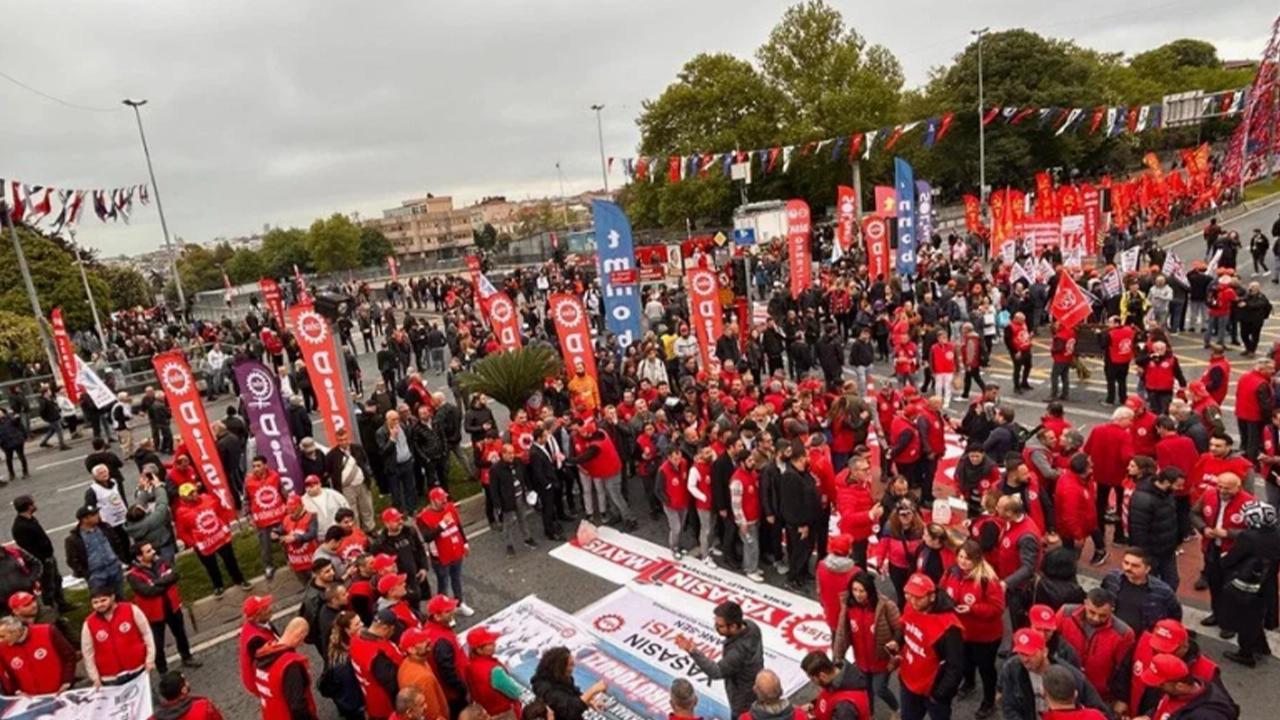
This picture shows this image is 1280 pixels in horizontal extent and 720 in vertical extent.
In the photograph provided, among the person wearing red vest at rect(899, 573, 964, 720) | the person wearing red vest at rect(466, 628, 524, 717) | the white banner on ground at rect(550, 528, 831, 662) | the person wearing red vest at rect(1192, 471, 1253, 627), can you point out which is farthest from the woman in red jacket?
the person wearing red vest at rect(466, 628, 524, 717)

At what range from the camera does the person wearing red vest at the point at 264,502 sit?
9844mm

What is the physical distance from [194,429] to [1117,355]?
15.2 meters

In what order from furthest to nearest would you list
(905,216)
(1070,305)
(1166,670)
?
(905,216) < (1070,305) < (1166,670)

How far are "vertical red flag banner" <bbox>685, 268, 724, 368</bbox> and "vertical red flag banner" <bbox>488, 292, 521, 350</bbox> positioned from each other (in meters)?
3.80

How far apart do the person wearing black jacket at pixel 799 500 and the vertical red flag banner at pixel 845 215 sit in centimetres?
1838

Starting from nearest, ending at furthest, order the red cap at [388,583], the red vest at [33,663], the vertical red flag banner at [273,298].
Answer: the red cap at [388,583] → the red vest at [33,663] → the vertical red flag banner at [273,298]

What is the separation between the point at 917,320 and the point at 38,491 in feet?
62.9

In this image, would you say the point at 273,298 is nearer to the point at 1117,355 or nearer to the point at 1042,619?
the point at 1117,355

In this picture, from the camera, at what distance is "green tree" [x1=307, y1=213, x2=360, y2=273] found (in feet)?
324

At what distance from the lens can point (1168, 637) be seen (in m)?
4.68

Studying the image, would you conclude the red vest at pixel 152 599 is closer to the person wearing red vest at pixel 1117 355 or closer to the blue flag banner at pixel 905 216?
the person wearing red vest at pixel 1117 355

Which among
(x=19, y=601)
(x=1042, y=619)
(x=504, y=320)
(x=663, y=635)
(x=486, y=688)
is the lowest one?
(x=663, y=635)

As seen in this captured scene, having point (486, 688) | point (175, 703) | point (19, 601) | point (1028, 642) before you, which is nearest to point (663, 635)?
point (486, 688)

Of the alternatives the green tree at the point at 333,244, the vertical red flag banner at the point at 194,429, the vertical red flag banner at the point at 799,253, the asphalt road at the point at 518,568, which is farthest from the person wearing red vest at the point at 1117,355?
the green tree at the point at 333,244
